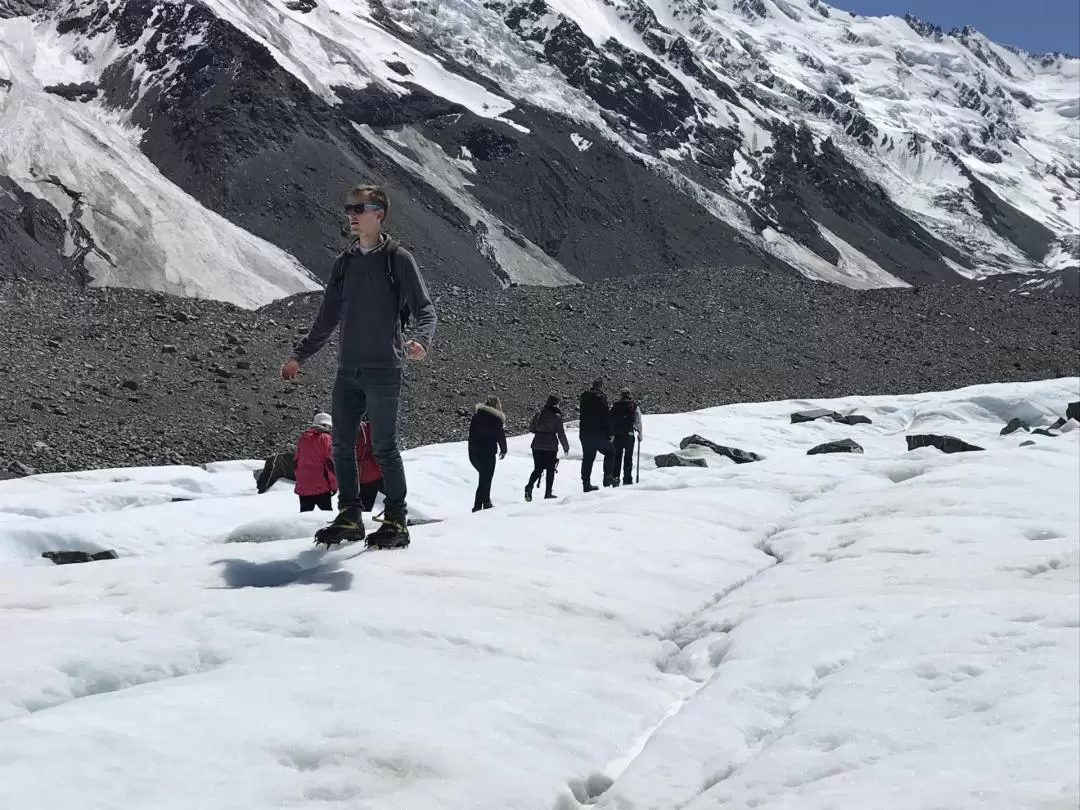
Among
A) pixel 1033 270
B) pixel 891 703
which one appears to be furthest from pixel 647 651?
pixel 1033 270

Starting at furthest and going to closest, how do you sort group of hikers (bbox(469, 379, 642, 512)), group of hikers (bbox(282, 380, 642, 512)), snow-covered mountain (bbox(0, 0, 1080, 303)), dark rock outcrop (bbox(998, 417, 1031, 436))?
snow-covered mountain (bbox(0, 0, 1080, 303)) → dark rock outcrop (bbox(998, 417, 1031, 436)) → group of hikers (bbox(469, 379, 642, 512)) → group of hikers (bbox(282, 380, 642, 512))

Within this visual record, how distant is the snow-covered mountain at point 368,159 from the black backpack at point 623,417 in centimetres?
4958

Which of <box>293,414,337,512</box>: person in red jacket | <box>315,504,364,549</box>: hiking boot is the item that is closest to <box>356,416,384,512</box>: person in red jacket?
<box>293,414,337,512</box>: person in red jacket

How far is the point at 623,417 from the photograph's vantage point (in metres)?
17.5

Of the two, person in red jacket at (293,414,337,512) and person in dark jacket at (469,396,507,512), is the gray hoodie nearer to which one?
person in red jacket at (293,414,337,512)

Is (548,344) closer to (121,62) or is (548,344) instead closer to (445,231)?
(445,231)

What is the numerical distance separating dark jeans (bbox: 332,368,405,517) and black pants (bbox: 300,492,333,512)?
3.53m

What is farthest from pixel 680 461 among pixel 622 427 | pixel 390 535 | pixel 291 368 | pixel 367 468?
pixel 291 368

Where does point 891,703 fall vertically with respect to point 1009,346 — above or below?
below

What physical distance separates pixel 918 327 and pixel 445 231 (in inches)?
2022

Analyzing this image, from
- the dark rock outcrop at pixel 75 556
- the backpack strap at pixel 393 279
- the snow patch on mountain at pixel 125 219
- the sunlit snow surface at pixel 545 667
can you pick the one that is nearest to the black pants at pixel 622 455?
the sunlit snow surface at pixel 545 667

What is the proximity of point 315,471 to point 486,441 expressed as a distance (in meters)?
3.77

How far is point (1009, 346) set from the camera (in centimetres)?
3941

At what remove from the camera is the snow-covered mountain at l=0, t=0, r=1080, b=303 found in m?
73.1
